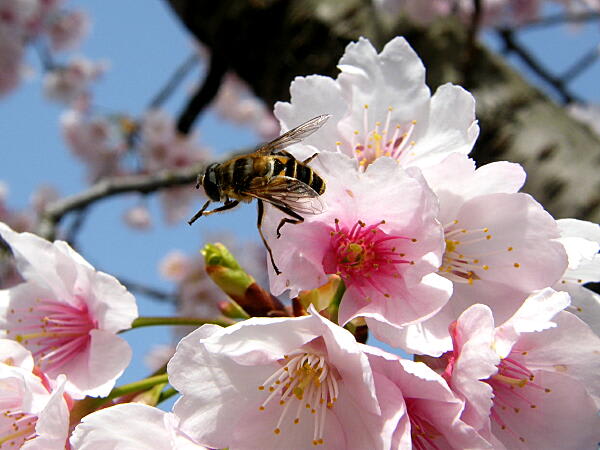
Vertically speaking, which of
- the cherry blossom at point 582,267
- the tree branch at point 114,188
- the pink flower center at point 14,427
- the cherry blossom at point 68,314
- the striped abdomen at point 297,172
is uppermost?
the striped abdomen at point 297,172

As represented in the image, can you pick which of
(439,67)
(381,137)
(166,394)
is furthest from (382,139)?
(439,67)

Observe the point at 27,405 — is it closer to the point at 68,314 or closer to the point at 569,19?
the point at 68,314

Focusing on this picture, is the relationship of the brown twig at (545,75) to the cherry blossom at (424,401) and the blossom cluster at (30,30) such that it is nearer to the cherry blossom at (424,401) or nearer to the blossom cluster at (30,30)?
the cherry blossom at (424,401)

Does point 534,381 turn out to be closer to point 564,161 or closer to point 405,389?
point 405,389

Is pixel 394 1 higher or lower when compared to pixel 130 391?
lower

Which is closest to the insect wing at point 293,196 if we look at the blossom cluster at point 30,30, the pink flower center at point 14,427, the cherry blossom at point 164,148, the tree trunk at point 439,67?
the pink flower center at point 14,427

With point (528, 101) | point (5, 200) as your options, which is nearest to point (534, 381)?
point (528, 101)
